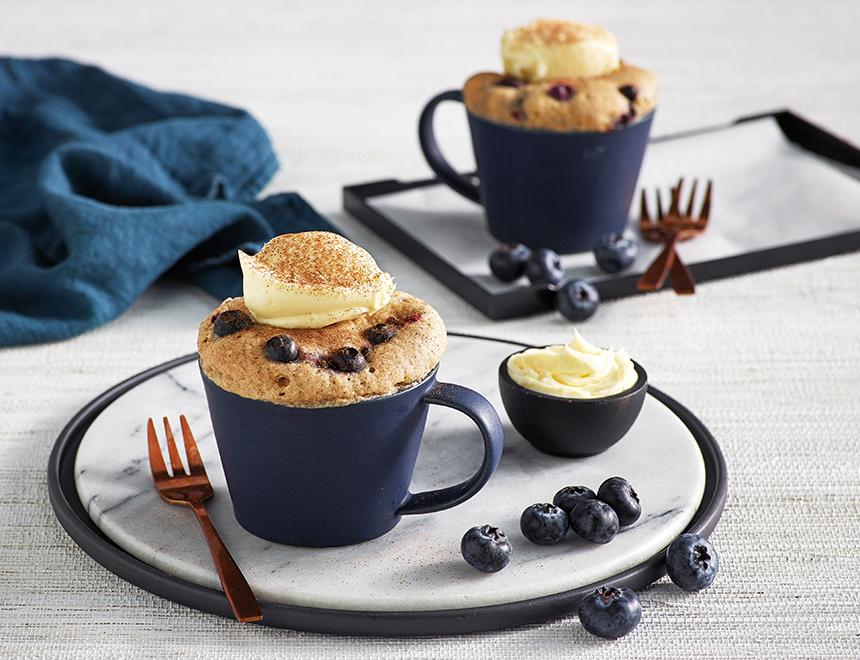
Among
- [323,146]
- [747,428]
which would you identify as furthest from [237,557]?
[323,146]

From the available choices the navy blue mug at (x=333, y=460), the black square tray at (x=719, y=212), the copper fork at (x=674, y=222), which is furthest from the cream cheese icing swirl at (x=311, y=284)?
the copper fork at (x=674, y=222)

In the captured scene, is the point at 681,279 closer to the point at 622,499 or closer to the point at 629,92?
the point at 629,92

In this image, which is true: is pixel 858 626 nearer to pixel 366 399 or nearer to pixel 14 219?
pixel 366 399

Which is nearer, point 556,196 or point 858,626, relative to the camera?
point 858,626

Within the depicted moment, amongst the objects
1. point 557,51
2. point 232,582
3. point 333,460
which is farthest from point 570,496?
point 557,51

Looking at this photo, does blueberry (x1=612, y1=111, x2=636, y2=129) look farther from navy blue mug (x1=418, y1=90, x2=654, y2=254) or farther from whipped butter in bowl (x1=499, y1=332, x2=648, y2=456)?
whipped butter in bowl (x1=499, y1=332, x2=648, y2=456)
